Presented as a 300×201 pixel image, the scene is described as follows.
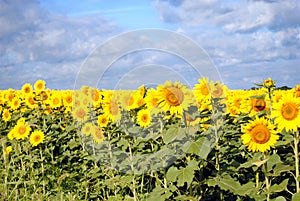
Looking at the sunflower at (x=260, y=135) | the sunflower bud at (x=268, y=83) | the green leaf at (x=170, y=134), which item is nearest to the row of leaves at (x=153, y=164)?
the green leaf at (x=170, y=134)

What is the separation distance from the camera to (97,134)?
689 cm

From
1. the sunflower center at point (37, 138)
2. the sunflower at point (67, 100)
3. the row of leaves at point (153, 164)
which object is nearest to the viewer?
the row of leaves at point (153, 164)

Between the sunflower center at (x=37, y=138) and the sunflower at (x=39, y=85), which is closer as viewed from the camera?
the sunflower center at (x=37, y=138)

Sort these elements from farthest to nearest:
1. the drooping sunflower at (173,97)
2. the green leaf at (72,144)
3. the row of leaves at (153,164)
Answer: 1. the green leaf at (72,144)
2. the drooping sunflower at (173,97)
3. the row of leaves at (153,164)

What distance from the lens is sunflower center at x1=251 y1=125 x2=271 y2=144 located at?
4.02 m

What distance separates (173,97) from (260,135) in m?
0.83

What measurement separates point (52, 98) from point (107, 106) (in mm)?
2553

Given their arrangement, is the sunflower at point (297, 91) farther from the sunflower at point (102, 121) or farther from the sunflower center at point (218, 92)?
the sunflower at point (102, 121)

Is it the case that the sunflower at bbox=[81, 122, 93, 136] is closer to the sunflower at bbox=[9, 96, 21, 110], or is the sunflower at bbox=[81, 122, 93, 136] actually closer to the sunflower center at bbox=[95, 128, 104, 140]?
the sunflower center at bbox=[95, 128, 104, 140]

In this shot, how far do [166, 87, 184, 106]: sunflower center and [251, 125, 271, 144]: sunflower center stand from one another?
0.70m

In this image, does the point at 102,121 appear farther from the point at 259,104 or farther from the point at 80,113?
the point at 259,104

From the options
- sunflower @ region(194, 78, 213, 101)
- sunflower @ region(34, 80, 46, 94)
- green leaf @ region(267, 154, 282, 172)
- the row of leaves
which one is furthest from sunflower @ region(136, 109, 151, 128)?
sunflower @ region(34, 80, 46, 94)

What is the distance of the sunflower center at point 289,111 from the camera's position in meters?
3.90

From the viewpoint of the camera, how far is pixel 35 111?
837cm
